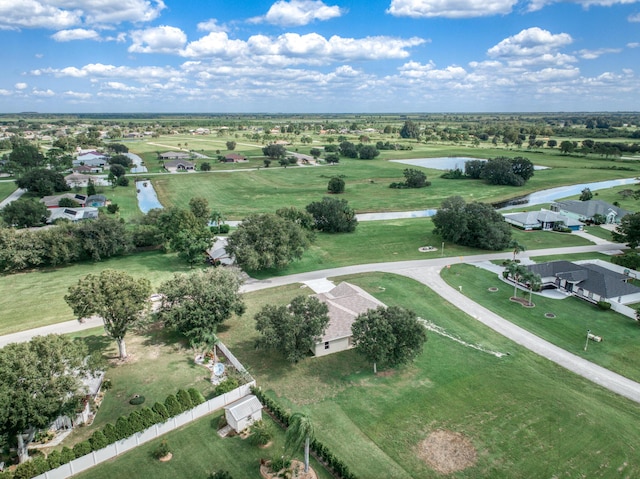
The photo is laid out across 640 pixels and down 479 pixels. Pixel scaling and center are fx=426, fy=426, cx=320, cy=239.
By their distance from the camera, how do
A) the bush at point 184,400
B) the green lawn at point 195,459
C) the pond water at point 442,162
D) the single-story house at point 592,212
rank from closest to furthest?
the green lawn at point 195,459 < the bush at point 184,400 < the single-story house at point 592,212 < the pond water at point 442,162

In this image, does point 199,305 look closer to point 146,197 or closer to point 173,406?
point 173,406

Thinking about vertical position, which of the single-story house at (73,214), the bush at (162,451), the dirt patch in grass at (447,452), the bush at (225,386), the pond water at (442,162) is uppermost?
the pond water at (442,162)

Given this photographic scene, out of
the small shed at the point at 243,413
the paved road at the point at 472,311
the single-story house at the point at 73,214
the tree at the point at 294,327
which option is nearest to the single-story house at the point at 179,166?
the single-story house at the point at 73,214

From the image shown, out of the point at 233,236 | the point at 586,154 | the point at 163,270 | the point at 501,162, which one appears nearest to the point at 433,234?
the point at 233,236

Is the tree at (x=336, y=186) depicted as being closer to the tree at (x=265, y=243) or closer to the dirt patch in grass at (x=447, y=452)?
the tree at (x=265, y=243)

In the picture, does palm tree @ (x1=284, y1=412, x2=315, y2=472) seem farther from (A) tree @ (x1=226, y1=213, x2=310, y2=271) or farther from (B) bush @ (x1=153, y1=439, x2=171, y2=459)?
(A) tree @ (x1=226, y1=213, x2=310, y2=271)

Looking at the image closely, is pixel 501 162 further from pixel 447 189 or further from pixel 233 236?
pixel 233 236
